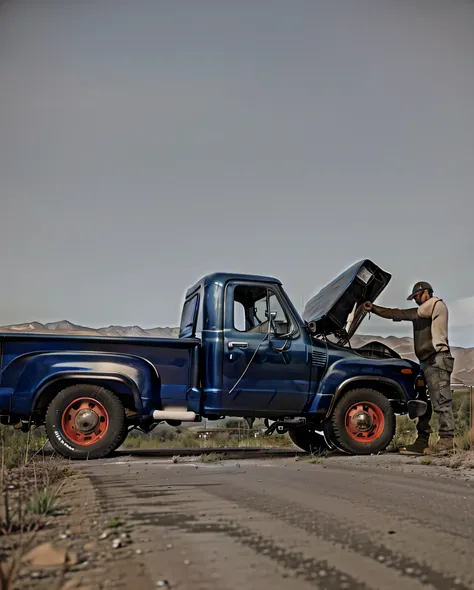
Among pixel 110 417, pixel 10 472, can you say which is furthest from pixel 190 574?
pixel 110 417

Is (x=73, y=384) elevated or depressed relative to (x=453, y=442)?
elevated

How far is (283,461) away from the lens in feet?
29.7

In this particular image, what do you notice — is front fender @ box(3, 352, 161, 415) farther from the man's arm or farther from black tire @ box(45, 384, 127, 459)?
the man's arm

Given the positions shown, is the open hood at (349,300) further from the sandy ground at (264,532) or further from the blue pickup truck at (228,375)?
the sandy ground at (264,532)

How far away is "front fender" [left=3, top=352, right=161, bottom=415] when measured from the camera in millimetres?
9289

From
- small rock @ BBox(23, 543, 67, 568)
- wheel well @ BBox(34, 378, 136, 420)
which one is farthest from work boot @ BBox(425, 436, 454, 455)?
small rock @ BBox(23, 543, 67, 568)

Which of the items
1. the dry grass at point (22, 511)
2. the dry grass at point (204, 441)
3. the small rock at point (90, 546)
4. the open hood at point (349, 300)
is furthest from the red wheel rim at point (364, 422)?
the small rock at point (90, 546)

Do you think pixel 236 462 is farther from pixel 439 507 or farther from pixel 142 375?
pixel 439 507

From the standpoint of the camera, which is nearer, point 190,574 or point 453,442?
point 190,574

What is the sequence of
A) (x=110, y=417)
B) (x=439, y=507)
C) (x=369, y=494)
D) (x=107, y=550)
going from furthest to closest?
1. (x=110, y=417)
2. (x=369, y=494)
3. (x=439, y=507)
4. (x=107, y=550)

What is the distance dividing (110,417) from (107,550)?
20.1 ft

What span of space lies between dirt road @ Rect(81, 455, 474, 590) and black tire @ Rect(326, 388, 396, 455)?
2837mm

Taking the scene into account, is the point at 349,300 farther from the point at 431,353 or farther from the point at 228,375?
the point at 228,375

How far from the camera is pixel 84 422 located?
9.39 m
